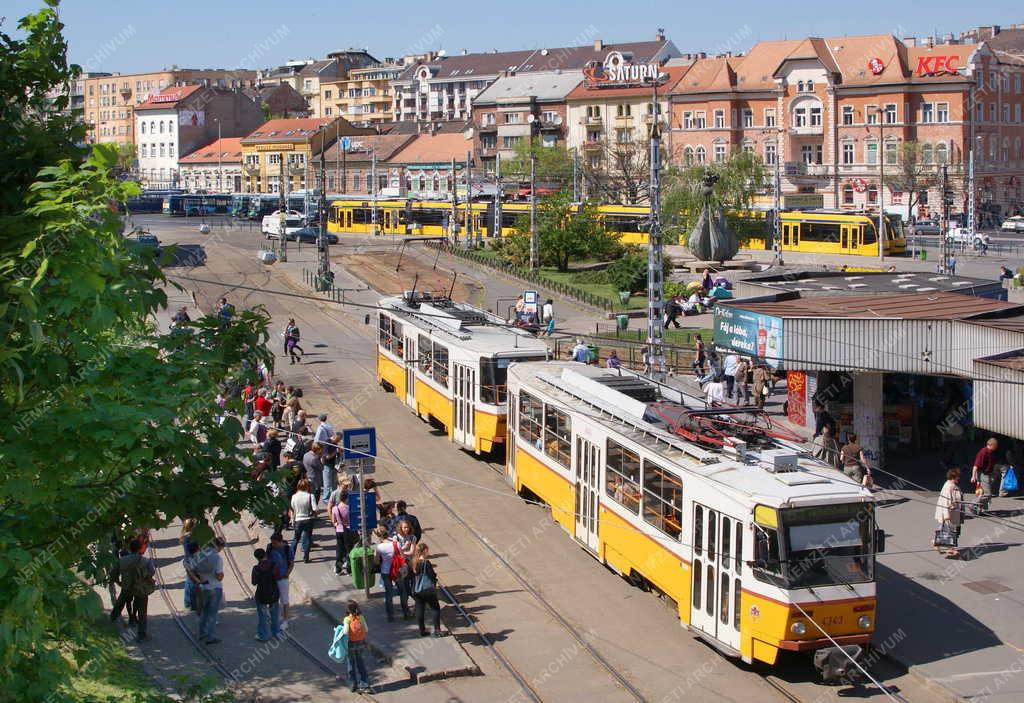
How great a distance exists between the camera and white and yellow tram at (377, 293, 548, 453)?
995 inches

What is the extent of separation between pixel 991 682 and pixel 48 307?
11468mm

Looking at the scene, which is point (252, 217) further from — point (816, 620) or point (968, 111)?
point (816, 620)

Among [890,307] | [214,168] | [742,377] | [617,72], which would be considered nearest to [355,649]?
[890,307]

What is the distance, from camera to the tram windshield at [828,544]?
14.4m

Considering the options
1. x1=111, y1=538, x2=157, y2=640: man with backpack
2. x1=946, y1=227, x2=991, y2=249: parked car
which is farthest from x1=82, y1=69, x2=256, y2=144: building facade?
x1=111, y1=538, x2=157, y2=640: man with backpack

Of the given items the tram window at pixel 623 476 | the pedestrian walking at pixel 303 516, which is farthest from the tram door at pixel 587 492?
the pedestrian walking at pixel 303 516

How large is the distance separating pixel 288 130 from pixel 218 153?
11062 millimetres

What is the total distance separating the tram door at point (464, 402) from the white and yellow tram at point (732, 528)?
6903 mm

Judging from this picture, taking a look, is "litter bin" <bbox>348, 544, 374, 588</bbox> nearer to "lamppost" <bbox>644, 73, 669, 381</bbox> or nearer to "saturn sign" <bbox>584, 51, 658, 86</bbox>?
"lamppost" <bbox>644, 73, 669, 381</bbox>

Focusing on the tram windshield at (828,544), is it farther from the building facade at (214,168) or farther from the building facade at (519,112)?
the building facade at (214,168)

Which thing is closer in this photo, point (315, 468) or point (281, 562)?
point (281, 562)

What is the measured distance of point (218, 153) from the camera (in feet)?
446

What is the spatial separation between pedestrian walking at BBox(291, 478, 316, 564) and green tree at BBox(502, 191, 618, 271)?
44559 millimetres

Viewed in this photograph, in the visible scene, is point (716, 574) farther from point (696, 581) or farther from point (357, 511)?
point (357, 511)
